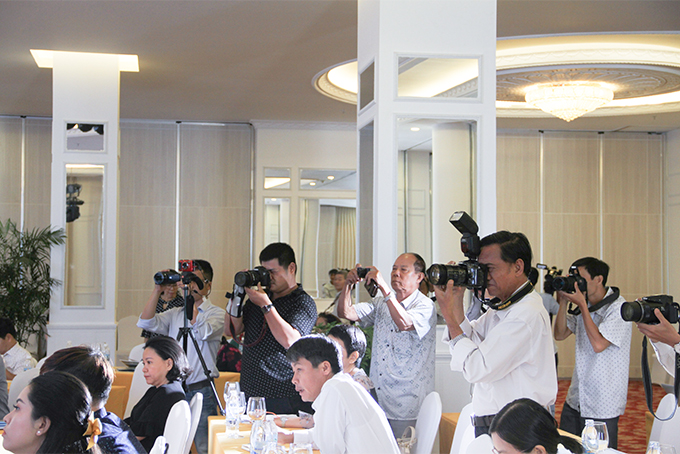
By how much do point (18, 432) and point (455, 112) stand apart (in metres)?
2.90

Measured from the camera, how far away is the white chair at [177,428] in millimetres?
2908

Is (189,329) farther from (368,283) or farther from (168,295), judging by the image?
(368,283)

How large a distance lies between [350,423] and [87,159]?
457cm

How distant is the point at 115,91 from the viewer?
244 inches

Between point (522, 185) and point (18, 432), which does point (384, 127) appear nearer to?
point (18, 432)

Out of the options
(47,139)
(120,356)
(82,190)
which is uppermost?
(47,139)

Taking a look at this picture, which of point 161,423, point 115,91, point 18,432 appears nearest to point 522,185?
point 115,91

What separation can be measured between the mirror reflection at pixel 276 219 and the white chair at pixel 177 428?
6017 millimetres

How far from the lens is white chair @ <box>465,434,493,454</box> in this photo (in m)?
2.41

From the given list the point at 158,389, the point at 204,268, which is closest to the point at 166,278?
the point at 204,268

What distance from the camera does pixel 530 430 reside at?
6.33 feet

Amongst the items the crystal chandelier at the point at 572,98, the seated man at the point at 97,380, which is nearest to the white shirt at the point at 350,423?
the seated man at the point at 97,380

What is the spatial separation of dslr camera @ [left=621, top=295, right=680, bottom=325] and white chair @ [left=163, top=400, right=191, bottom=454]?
6.15 ft

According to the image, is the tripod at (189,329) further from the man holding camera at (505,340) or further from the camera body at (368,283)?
the man holding camera at (505,340)
